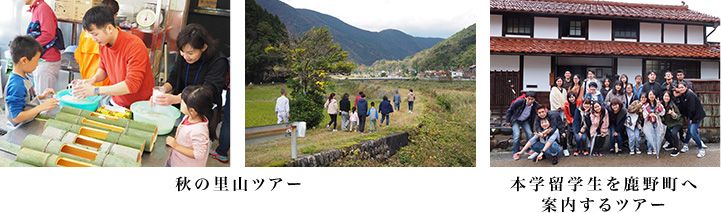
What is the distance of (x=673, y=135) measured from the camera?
22.5 ft

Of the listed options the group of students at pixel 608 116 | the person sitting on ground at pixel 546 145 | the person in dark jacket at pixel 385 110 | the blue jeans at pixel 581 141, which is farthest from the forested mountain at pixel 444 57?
the blue jeans at pixel 581 141

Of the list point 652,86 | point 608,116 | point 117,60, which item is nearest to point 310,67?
point 117,60

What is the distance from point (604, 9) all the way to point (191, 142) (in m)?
6.75

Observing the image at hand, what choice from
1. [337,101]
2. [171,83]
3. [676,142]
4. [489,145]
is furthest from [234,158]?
[676,142]

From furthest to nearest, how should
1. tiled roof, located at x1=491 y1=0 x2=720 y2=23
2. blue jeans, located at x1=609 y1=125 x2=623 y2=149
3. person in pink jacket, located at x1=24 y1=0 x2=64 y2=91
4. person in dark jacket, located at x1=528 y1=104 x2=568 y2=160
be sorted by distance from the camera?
tiled roof, located at x1=491 y1=0 x2=720 y2=23, blue jeans, located at x1=609 y1=125 x2=623 y2=149, person in dark jacket, located at x1=528 y1=104 x2=568 y2=160, person in pink jacket, located at x1=24 y1=0 x2=64 y2=91

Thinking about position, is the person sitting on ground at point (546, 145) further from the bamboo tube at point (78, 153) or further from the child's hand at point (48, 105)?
the child's hand at point (48, 105)

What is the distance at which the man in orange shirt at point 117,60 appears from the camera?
5.99 m

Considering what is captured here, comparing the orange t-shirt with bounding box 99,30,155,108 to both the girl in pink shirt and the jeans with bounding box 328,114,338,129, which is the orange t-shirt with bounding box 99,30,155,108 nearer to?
the girl in pink shirt

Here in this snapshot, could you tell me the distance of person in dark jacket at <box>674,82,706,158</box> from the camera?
6.85 metres

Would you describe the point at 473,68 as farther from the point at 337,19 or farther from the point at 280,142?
the point at 280,142

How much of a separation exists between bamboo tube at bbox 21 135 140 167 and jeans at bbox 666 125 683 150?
24.8ft

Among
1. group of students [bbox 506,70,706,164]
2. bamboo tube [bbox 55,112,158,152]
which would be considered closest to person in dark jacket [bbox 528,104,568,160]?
group of students [bbox 506,70,706,164]

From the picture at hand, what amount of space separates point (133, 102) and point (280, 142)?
79.0 inches

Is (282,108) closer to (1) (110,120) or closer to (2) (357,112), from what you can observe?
(2) (357,112)
